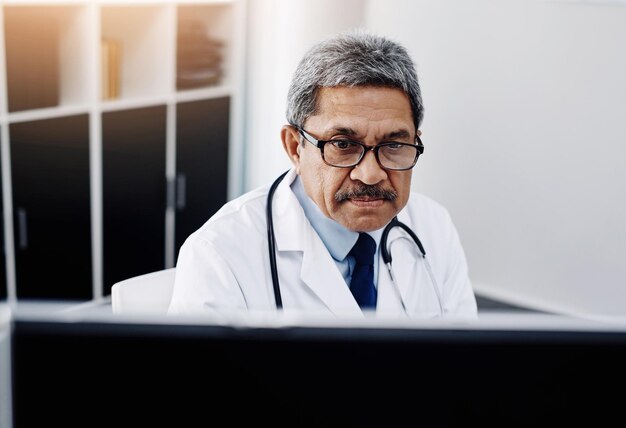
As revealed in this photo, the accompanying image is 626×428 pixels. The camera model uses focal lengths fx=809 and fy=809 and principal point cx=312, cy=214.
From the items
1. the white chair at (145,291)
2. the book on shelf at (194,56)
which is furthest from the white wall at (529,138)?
the white chair at (145,291)

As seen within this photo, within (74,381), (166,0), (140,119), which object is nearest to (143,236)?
(140,119)

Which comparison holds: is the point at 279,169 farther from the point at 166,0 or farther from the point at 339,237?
the point at 339,237

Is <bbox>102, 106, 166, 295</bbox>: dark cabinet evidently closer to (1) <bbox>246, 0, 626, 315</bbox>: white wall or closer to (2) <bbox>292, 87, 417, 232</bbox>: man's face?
(1) <bbox>246, 0, 626, 315</bbox>: white wall

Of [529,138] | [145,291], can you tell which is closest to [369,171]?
[145,291]

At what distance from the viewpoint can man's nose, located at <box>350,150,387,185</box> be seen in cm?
138

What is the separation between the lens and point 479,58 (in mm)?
3135

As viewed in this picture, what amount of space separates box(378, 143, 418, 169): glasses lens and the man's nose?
15mm

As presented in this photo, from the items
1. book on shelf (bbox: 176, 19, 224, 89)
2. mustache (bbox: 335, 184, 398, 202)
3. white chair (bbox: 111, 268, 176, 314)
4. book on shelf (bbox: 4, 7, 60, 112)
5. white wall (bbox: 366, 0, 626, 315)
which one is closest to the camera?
white chair (bbox: 111, 268, 176, 314)

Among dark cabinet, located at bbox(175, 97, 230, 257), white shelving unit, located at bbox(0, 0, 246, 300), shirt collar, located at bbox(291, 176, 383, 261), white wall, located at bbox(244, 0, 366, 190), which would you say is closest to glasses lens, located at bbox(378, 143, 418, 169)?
shirt collar, located at bbox(291, 176, 383, 261)

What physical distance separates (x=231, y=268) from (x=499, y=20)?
2081 millimetres

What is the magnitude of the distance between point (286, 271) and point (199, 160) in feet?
6.81

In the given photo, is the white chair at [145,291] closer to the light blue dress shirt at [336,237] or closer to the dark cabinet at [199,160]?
the light blue dress shirt at [336,237]

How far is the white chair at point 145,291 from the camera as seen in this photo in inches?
50.7

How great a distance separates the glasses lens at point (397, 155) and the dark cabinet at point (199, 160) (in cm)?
199
